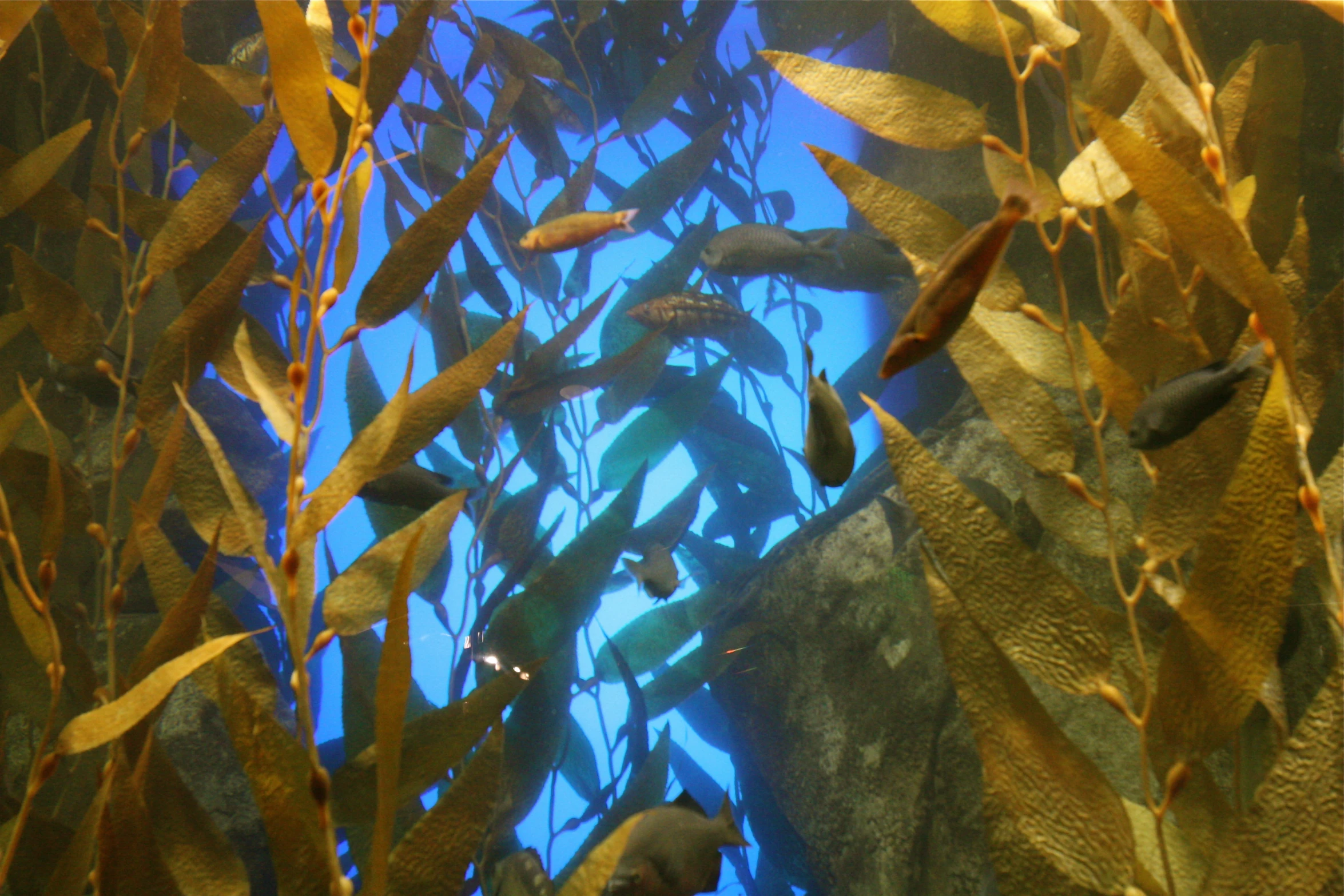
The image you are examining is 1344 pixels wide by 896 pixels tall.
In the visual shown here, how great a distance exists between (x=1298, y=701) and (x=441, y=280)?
2521mm

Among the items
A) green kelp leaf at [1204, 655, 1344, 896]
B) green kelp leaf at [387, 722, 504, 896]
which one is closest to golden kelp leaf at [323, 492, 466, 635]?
green kelp leaf at [387, 722, 504, 896]

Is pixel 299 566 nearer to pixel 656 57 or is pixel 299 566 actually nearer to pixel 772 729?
pixel 772 729

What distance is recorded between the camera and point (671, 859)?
51.1 inches

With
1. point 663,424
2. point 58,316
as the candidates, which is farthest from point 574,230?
point 58,316

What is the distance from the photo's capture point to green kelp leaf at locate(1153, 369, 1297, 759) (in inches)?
21.4

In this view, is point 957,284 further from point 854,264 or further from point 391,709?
point 854,264

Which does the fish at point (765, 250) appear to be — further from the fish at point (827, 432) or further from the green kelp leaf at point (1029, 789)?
the green kelp leaf at point (1029, 789)

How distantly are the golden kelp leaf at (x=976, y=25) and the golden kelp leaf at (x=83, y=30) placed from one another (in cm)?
142

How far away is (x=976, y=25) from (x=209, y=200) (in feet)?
4.04

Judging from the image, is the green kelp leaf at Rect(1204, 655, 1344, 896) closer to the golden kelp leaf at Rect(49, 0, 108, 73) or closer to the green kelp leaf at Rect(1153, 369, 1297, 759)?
the green kelp leaf at Rect(1153, 369, 1297, 759)

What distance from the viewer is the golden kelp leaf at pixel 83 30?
1150mm

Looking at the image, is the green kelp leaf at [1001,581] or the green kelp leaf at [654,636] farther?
the green kelp leaf at [654,636]

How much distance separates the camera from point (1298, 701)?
113 cm

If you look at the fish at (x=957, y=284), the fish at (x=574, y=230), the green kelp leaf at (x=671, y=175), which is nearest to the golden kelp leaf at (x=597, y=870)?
the fish at (x=957, y=284)
